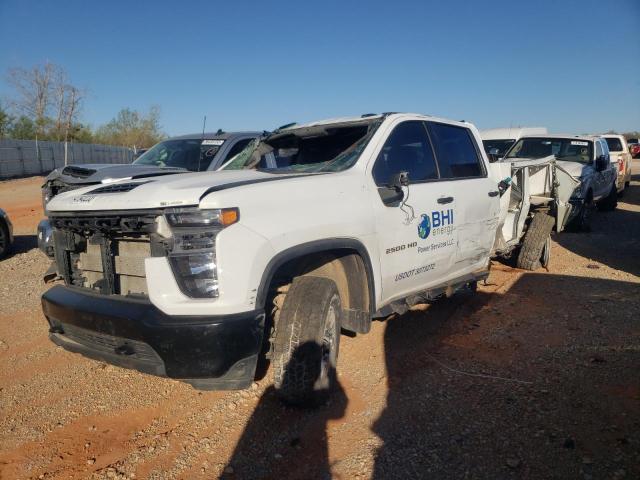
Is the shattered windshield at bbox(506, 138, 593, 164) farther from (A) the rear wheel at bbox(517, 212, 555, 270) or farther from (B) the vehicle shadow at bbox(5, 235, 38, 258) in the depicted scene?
(B) the vehicle shadow at bbox(5, 235, 38, 258)

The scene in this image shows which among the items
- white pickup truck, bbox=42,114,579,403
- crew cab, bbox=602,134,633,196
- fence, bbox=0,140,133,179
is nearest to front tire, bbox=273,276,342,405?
white pickup truck, bbox=42,114,579,403

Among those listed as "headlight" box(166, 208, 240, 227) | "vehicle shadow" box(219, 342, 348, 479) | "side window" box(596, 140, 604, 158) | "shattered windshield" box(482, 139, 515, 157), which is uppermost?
"shattered windshield" box(482, 139, 515, 157)

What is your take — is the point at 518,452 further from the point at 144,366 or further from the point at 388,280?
the point at 144,366

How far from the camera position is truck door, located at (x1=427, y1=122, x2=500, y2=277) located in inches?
165

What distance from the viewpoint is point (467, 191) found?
4.30 meters

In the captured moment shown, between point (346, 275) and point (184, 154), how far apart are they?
497 centimetres

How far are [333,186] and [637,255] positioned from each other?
22.6ft

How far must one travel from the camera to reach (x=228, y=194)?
254 centimetres

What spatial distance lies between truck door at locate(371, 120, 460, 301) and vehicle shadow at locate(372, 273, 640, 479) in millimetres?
681

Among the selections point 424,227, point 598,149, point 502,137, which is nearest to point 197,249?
point 424,227

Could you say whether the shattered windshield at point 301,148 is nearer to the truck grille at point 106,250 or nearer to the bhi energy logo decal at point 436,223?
the bhi energy logo decal at point 436,223

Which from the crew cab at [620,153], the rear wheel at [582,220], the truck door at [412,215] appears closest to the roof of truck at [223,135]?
the truck door at [412,215]

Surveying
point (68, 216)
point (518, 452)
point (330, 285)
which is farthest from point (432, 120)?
point (68, 216)

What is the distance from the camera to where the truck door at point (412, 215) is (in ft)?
11.2
